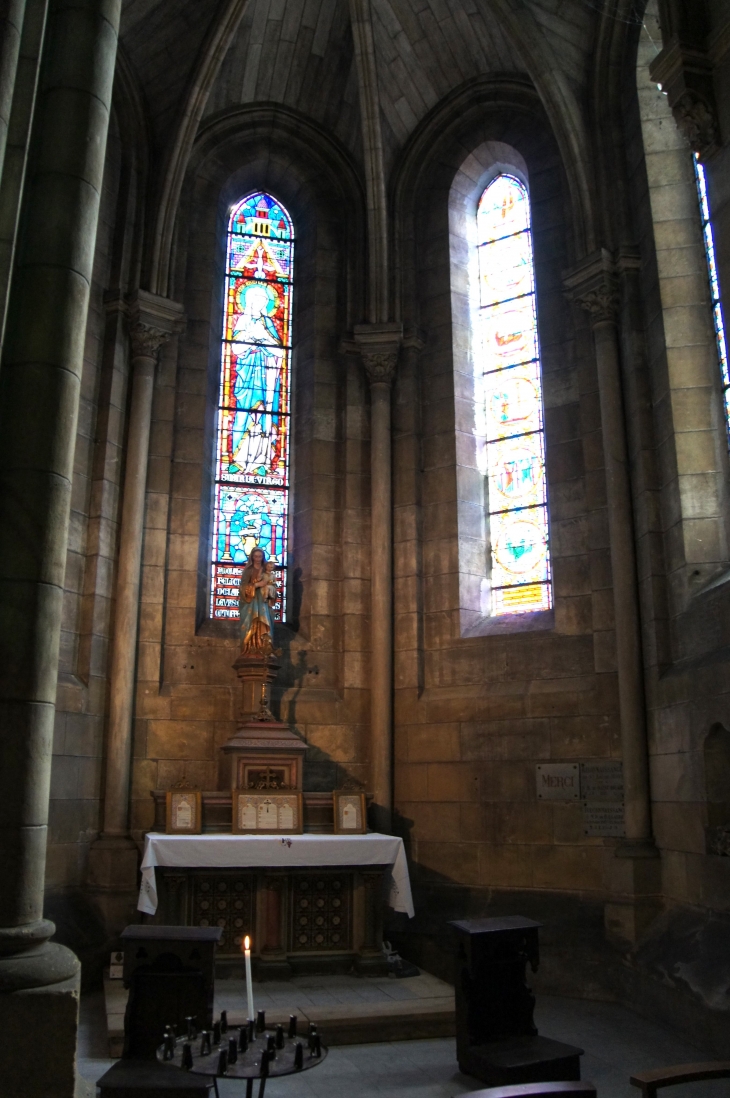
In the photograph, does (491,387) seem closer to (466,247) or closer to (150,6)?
(466,247)

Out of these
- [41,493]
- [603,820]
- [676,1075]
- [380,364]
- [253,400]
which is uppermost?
[380,364]

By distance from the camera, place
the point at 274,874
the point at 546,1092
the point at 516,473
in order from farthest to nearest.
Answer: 1. the point at 516,473
2. the point at 274,874
3. the point at 546,1092

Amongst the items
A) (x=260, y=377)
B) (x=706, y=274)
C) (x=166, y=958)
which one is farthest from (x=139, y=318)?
(x=166, y=958)

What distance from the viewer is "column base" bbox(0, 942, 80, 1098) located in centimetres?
411

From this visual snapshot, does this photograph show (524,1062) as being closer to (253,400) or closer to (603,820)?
(603,820)

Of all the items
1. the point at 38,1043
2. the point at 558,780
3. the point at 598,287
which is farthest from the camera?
the point at 598,287

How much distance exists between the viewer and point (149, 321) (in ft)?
35.9

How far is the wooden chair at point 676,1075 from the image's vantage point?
13.9 ft

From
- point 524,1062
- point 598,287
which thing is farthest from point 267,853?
point 598,287

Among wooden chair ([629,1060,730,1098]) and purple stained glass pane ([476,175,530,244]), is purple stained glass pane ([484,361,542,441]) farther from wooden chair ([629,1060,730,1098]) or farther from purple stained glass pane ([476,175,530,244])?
wooden chair ([629,1060,730,1098])

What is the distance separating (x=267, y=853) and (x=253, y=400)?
570 cm

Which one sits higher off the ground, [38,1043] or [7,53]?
[7,53]

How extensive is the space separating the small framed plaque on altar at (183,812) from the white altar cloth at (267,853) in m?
0.14

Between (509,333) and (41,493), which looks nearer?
(41,493)
